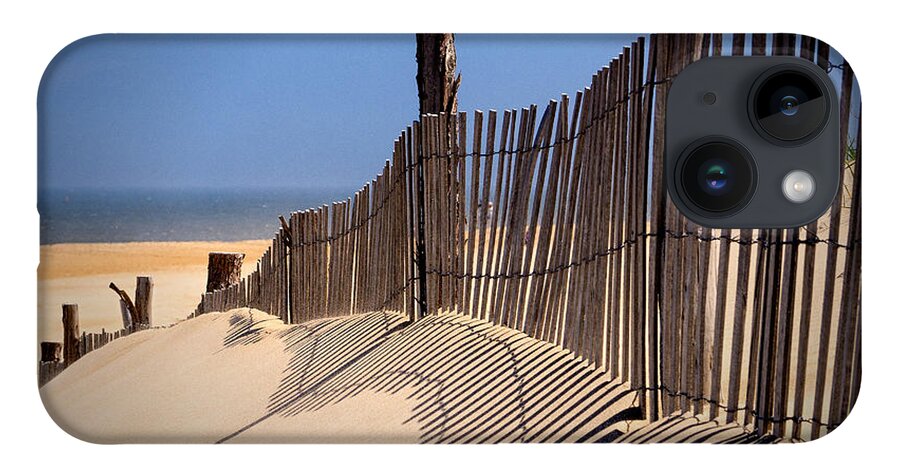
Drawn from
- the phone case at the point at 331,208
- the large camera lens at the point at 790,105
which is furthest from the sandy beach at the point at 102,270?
the large camera lens at the point at 790,105

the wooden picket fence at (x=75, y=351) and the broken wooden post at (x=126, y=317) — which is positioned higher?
the broken wooden post at (x=126, y=317)

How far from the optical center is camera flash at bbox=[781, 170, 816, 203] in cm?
320

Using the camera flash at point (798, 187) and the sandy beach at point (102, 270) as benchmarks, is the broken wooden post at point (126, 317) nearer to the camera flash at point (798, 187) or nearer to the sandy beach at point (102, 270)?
the sandy beach at point (102, 270)

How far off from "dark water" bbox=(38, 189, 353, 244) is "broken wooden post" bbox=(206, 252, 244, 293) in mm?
58

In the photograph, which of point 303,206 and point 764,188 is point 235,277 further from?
point 764,188

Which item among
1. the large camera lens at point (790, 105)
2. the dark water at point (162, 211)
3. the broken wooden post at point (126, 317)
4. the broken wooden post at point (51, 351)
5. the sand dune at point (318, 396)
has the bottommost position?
the sand dune at point (318, 396)

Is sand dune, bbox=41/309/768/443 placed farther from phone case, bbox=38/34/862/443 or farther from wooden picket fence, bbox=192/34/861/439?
wooden picket fence, bbox=192/34/861/439

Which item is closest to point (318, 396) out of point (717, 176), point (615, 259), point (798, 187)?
point (615, 259)

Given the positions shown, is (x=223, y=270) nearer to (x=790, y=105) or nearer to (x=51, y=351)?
(x=51, y=351)

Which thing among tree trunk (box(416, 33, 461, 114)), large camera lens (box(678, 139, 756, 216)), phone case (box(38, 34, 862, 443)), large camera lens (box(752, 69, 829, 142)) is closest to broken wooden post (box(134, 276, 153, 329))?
phone case (box(38, 34, 862, 443))

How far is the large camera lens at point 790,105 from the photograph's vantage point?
3201 mm

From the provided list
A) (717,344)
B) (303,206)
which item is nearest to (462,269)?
(303,206)

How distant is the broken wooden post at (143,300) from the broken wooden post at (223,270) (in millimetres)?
167

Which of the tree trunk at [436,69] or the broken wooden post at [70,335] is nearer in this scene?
the tree trunk at [436,69]
